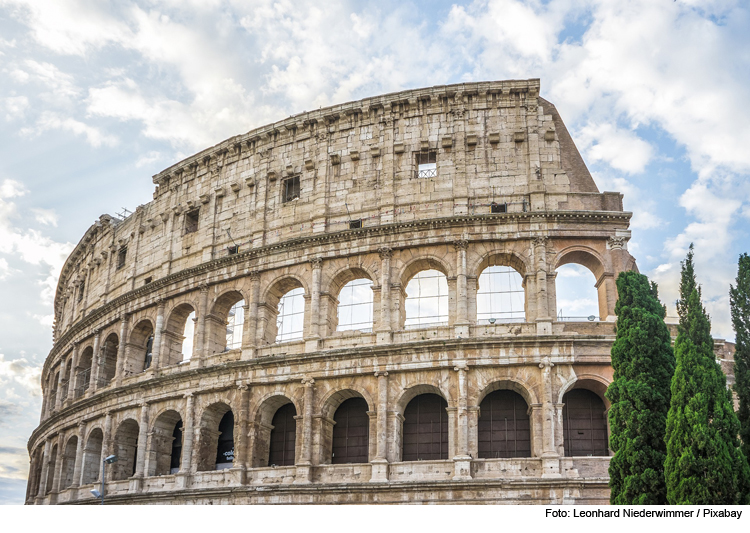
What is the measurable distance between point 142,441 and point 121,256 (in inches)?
445

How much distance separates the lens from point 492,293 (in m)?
29.4

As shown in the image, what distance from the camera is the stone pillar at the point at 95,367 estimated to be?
36.7 metres

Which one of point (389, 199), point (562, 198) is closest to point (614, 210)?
point (562, 198)

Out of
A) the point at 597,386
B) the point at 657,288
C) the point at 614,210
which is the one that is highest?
the point at 614,210

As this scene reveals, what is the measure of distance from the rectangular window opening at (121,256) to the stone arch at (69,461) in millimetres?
8472

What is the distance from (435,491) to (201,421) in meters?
9.99

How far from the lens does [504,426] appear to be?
27.3 metres

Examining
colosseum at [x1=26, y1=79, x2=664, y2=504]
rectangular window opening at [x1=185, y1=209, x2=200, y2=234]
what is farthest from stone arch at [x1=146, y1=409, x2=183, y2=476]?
rectangular window opening at [x1=185, y1=209, x2=200, y2=234]

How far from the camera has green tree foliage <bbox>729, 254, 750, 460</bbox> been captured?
19.9 metres

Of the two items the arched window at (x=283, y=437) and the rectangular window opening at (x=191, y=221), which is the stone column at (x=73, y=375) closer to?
the rectangular window opening at (x=191, y=221)

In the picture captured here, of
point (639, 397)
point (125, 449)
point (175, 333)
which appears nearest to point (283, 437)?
point (175, 333)

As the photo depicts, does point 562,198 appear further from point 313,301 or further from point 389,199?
point 313,301

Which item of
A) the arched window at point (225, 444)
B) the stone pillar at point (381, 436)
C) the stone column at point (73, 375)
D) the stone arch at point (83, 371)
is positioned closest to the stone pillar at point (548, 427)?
the stone pillar at point (381, 436)
